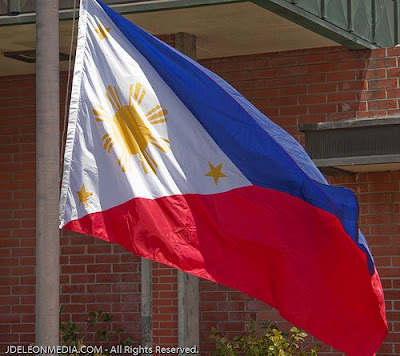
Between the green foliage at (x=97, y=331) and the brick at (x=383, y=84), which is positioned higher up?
the brick at (x=383, y=84)

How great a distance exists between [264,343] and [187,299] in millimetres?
857

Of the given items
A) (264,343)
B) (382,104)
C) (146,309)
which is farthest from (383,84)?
(146,309)

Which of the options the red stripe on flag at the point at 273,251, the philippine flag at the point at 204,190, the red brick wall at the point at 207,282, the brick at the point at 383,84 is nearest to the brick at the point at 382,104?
the red brick wall at the point at 207,282

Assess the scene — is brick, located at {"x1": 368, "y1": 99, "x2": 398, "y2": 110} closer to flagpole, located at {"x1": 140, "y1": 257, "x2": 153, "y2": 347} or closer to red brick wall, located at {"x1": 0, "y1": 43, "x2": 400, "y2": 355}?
red brick wall, located at {"x1": 0, "y1": 43, "x2": 400, "y2": 355}

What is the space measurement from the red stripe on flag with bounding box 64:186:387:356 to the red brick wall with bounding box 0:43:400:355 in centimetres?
402

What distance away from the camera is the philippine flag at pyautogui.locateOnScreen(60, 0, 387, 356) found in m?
6.72

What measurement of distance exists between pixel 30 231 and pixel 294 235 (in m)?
5.87

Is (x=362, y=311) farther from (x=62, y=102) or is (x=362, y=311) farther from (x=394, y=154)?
(x=62, y=102)

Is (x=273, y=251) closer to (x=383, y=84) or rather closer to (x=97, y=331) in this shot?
(x=383, y=84)

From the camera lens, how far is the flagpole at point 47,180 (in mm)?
6016

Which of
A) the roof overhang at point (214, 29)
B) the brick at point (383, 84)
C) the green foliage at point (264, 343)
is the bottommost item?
the green foliage at point (264, 343)

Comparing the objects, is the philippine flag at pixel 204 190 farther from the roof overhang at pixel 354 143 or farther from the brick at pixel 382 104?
the brick at pixel 382 104

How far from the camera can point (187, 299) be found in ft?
35.2

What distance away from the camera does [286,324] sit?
1132cm
